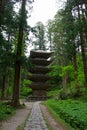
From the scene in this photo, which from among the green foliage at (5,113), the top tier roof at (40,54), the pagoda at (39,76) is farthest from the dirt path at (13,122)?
the top tier roof at (40,54)

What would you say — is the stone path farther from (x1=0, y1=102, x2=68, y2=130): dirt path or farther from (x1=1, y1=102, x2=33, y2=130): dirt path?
(x1=1, y1=102, x2=33, y2=130): dirt path

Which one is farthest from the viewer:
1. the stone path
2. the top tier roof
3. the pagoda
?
the top tier roof

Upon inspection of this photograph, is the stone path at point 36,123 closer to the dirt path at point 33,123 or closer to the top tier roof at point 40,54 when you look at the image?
the dirt path at point 33,123

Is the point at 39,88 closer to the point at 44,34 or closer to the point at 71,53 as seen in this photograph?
the point at 71,53

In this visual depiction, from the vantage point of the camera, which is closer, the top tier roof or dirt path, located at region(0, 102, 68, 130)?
dirt path, located at region(0, 102, 68, 130)

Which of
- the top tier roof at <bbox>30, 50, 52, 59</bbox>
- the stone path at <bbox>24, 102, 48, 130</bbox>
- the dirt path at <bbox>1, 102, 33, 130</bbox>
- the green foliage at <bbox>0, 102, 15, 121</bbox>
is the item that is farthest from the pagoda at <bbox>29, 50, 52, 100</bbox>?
the stone path at <bbox>24, 102, 48, 130</bbox>

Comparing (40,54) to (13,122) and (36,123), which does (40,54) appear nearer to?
(13,122)

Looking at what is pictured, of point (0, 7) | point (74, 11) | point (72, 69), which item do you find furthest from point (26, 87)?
point (0, 7)

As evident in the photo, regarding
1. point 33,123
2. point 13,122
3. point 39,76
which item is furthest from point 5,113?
point 39,76

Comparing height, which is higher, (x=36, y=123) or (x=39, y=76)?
(x=39, y=76)

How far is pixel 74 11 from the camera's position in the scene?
28.4 meters

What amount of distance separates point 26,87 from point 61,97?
58.6 feet

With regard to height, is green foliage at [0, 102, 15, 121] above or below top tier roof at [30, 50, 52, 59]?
below

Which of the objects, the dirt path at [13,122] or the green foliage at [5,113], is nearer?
the dirt path at [13,122]
